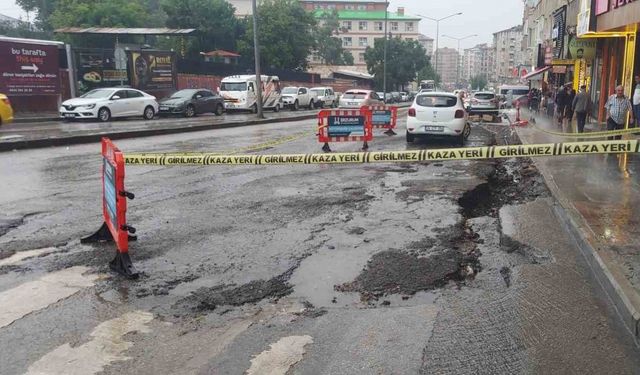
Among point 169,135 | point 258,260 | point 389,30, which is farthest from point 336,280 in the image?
point 389,30

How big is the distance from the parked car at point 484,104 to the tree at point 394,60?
178 ft

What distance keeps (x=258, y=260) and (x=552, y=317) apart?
2.81 meters

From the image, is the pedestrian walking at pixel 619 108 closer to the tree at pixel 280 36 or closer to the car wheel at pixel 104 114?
the car wheel at pixel 104 114

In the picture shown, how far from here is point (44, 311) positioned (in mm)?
4617

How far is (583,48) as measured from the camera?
25984 mm

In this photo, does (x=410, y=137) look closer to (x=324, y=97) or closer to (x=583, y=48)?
(x=583, y=48)

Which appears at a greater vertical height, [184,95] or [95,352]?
[184,95]

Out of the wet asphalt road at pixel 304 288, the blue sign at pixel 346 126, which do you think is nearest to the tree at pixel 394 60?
the blue sign at pixel 346 126

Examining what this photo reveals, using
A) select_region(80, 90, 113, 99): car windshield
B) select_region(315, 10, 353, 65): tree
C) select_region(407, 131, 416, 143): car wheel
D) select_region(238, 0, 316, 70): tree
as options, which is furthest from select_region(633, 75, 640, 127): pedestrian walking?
select_region(315, 10, 353, 65): tree

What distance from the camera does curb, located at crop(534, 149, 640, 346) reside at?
4316 millimetres

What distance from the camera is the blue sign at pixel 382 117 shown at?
19.5m

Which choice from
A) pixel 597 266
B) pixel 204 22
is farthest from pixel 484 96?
pixel 204 22

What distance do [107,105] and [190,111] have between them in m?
5.56

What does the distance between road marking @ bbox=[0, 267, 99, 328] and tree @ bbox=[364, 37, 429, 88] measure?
8313 centimetres
